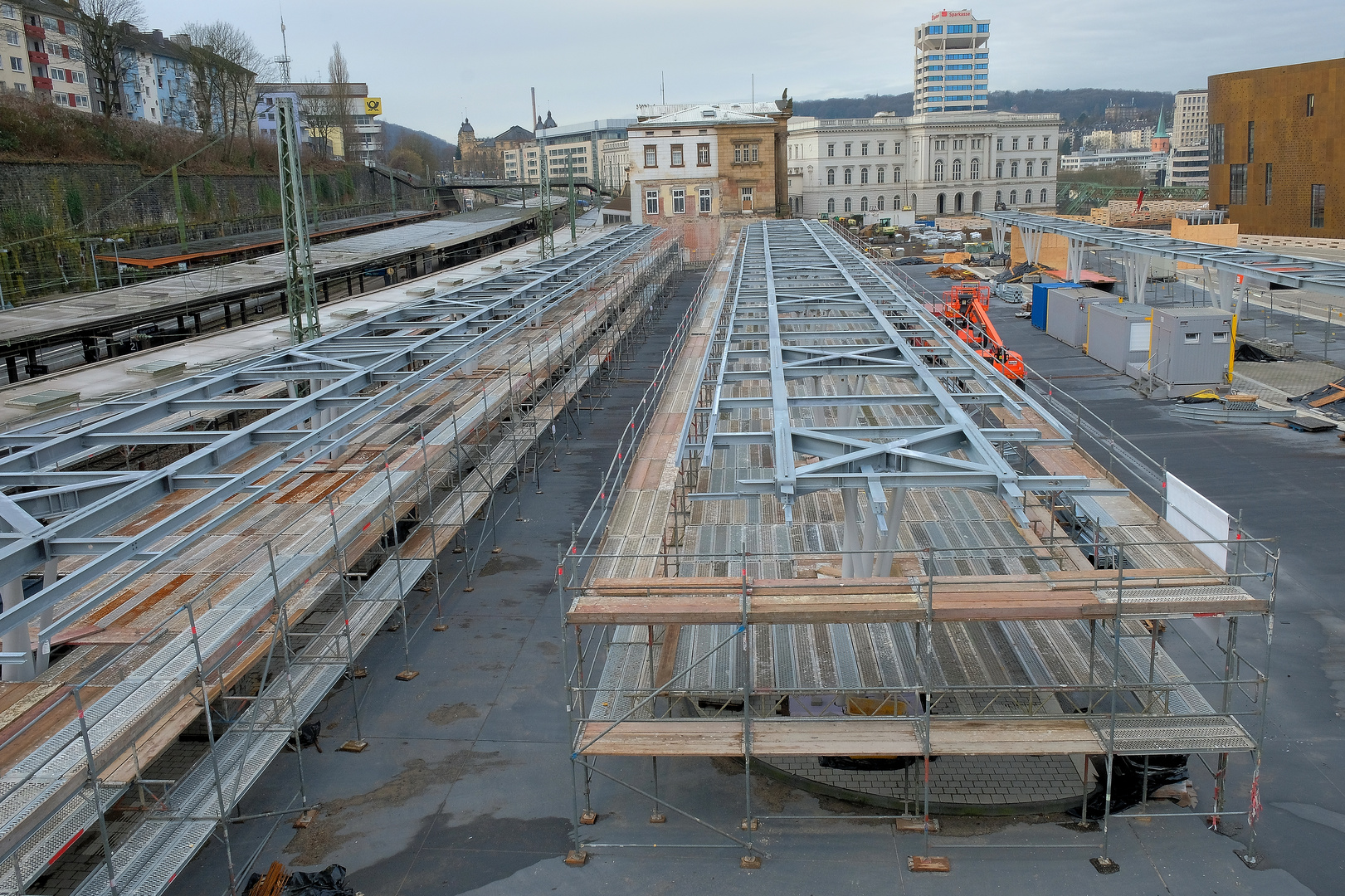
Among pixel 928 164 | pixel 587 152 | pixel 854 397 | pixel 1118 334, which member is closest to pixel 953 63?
pixel 587 152

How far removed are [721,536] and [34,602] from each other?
871 centimetres

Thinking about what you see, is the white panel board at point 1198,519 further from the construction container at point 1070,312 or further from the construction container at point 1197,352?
the construction container at point 1070,312

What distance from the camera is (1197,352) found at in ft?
89.8

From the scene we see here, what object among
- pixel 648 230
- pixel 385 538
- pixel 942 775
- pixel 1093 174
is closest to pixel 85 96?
pixel 648 230

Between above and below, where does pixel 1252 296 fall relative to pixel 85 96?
below

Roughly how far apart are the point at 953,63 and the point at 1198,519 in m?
198

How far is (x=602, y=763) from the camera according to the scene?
36.8ft

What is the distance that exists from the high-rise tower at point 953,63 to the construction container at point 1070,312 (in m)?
162

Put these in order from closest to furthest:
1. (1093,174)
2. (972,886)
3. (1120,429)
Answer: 1. (972,886)
2. (1120,429)
3. (1093,174)

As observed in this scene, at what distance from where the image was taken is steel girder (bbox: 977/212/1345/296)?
2811cm

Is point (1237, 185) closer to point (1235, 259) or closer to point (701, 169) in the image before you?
point (1235, 259)

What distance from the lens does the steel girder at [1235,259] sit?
92.2 ft

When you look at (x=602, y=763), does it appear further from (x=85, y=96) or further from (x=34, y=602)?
(x=85, y=96)

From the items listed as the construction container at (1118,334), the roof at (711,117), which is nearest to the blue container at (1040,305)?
the construction container at (1118,334)
